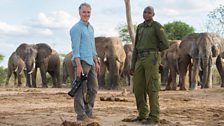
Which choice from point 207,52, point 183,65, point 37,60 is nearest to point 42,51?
point 37,60

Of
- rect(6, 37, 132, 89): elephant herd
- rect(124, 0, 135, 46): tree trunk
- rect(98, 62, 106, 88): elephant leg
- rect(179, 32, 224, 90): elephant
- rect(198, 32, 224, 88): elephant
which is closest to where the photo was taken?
rect(124, 0, 135, 46): tree trunk

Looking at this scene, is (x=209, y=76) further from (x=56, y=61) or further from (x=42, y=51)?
(x=56, y=61)

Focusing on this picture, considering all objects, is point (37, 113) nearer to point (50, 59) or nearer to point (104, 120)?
point (104, 120)

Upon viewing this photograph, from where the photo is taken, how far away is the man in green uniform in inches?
345

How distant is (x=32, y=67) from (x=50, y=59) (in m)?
3.60

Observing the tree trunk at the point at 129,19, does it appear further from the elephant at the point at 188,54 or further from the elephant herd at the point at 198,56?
the elephant at the point at 188,54

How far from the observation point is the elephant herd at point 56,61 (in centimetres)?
2503

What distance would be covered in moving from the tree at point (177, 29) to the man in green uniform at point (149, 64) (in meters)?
37.6

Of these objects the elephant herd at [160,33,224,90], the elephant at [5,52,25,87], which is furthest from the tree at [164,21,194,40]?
the elephant herd at [160,33,224,90]

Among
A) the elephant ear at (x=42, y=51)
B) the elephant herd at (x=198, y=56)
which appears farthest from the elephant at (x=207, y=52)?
the elephant ear at (x=42, y=51)

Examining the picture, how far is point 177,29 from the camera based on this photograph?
47.7 m

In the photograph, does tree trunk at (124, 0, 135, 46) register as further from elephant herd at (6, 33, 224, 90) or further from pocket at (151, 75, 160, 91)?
pocket at (151, 75, 160, 91)

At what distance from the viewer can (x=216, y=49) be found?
21562 mm

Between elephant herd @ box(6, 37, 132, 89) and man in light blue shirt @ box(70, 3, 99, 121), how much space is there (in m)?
13.1
